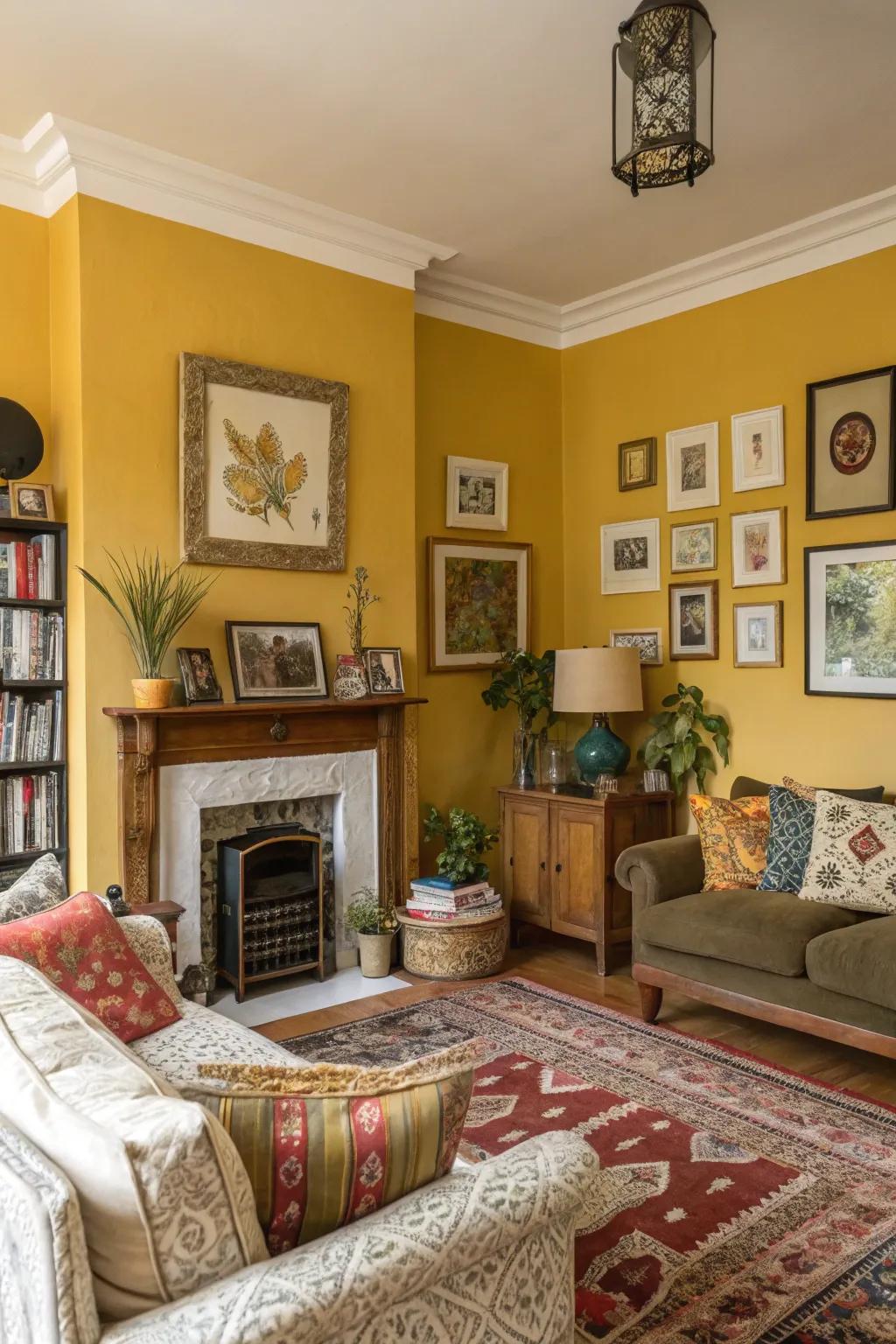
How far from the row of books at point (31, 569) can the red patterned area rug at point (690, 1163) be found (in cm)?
194

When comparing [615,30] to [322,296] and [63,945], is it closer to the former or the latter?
[322,296]

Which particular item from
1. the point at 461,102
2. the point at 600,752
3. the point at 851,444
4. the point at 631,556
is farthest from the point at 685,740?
the point at 461,102

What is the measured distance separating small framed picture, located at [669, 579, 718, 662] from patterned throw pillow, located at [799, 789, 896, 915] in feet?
4.45

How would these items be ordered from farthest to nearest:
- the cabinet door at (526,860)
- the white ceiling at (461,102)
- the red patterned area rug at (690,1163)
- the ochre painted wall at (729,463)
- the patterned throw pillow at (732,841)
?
the cabinet door at (526,860), the ochre painted wall at (729,463), the patterned throw pillow at (732,841), the white ceiling at (461,102), the red patterned area rug at (690,1163)

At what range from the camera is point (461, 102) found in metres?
3.44

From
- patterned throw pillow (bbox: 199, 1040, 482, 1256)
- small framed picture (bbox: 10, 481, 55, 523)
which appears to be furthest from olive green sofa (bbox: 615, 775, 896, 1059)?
small framed picture (bbox: 10, 481, 55, 523)

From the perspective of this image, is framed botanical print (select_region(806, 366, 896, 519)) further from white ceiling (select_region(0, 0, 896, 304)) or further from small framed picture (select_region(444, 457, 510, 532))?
small framed picture (select_region(444, 457, 510, 532))

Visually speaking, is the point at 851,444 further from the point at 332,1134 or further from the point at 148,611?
the point at 332,1134

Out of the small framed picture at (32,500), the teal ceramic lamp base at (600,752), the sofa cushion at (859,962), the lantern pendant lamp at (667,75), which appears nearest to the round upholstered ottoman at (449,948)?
the teal ceramic lamp base at (600,752)

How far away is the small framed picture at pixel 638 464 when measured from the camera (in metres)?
5.18

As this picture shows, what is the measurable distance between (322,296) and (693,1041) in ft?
11.2

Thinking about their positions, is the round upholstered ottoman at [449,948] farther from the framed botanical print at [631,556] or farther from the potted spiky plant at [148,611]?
the framed botanical print at [631,556]

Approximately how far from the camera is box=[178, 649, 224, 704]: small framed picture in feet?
12.9

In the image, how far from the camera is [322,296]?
174 inches
